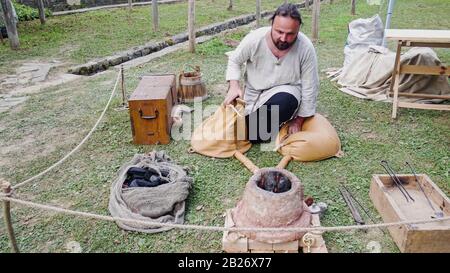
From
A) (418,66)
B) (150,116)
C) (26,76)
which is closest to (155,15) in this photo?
(26,76)

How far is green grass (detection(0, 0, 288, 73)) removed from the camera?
852 centimetres

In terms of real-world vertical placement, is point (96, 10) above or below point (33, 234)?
above

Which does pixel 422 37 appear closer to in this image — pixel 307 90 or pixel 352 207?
pixel 307 90

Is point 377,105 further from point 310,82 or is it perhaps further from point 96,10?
point 96,10

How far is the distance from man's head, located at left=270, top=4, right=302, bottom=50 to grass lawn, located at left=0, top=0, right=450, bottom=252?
1.31m

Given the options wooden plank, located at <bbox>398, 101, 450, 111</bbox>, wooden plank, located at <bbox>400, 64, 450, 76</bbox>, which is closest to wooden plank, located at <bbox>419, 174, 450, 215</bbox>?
wooden plank, located at <bbox>398, 101, 450, 111</bbox>

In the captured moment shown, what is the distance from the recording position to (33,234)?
305cm

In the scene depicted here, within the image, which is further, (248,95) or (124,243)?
(248,95)

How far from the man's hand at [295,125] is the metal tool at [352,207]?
945 millimetres

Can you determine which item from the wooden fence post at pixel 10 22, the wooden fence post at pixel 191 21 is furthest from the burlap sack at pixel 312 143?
the wooden fence post at pixel 10 22

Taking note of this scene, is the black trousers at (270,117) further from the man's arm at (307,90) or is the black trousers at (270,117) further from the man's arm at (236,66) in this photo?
the man's arm at (236,66)

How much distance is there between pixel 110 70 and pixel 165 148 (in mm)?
3774
